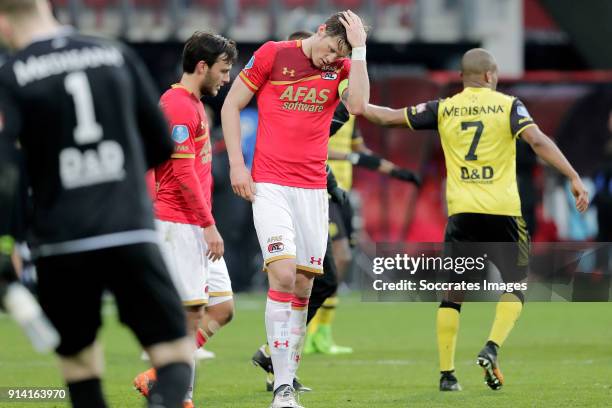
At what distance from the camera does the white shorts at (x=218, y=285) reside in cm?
837

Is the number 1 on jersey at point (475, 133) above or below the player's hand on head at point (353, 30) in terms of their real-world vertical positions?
below

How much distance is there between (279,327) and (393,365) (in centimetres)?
331

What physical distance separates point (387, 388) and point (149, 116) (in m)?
4.59

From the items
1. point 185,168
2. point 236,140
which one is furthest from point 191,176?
point 236,140

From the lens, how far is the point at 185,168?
7.46m

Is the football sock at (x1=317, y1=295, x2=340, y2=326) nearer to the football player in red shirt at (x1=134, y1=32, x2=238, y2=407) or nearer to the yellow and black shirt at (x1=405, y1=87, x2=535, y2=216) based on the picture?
the yellow and black shirt at (x1=405, y1=87, x2=535, y2=216)

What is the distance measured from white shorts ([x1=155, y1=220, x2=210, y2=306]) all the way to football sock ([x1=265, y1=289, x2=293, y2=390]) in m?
0.44

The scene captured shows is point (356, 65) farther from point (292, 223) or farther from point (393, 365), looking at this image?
point (393, 365)

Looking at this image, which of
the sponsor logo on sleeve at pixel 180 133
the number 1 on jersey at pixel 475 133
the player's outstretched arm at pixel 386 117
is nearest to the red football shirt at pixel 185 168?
the sponsor logo on sleeve at pixel 180 133

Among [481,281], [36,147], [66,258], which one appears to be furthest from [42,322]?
[481,281]

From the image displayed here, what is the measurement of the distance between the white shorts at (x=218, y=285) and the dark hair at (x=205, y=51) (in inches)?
49.5

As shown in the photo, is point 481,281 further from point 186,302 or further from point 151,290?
point 151,290

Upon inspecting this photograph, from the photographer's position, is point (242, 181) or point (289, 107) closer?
point (242, 181)

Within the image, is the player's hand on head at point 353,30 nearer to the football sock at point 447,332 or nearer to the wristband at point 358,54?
the wristband at point 358,54
